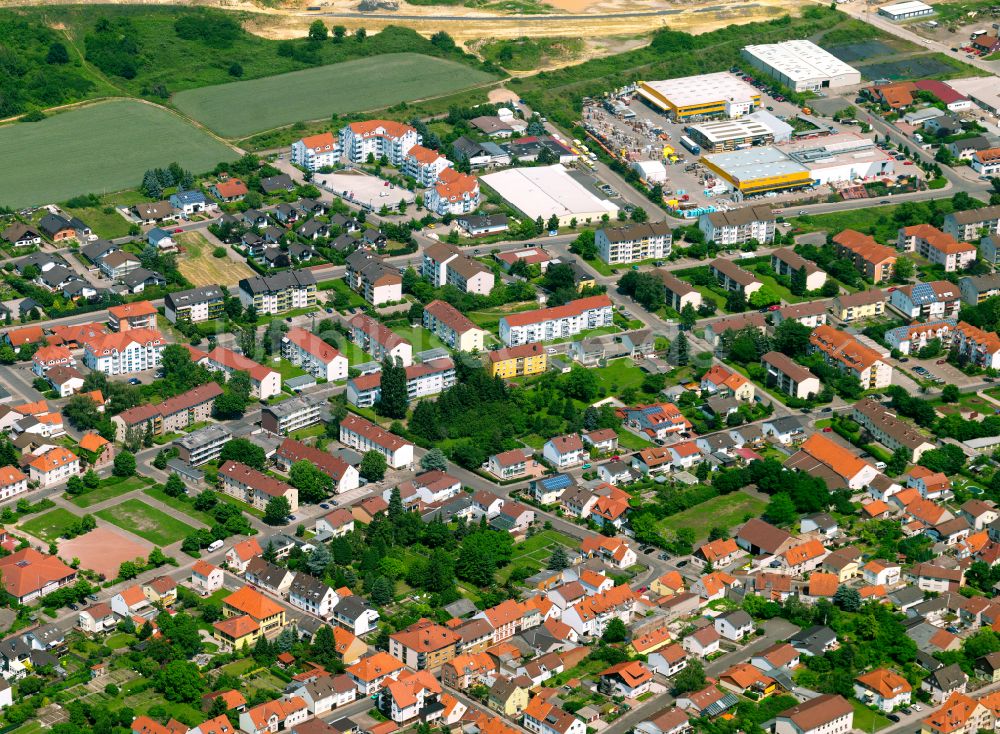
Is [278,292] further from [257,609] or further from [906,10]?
[906,10]

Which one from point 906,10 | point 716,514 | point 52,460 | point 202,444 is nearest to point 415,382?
point 202,444

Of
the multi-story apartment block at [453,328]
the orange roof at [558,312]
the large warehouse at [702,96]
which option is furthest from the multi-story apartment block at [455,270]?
the large warehouse at [702,96]

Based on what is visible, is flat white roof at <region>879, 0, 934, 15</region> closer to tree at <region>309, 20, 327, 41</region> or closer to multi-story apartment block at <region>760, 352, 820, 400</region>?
tree at <region>309, 20, 327, 41</region>

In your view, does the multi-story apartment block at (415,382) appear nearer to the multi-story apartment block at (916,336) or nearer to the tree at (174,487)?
the tree at (174,487)

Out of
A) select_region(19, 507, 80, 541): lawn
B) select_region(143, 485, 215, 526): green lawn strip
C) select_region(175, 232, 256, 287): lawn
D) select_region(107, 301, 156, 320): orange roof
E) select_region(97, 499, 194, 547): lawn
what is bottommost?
select_region(175, 232, 256, 287): lawn

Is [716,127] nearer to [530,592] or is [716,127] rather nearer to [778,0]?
[778,0]

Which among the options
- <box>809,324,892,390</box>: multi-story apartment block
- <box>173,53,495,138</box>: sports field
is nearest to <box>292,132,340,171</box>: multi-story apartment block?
<box>173,53,495,138</box>: sports field
